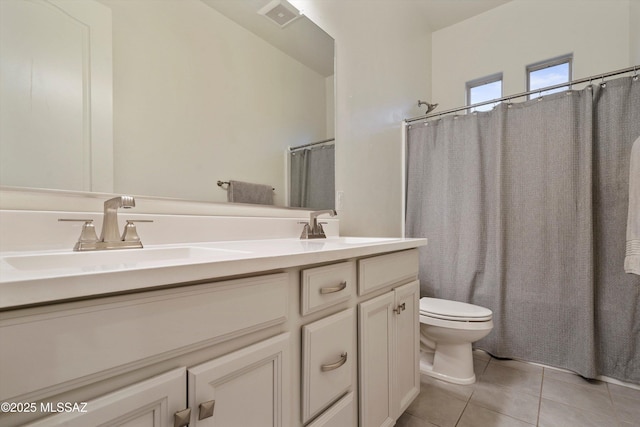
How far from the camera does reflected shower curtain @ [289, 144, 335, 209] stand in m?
1.46

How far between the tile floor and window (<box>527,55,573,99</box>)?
80.6 inches

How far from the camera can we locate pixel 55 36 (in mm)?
790

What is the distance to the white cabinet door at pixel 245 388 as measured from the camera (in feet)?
1.69

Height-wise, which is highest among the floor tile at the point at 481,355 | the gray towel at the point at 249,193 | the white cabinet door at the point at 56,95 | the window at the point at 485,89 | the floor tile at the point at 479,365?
the window at the point at 485,89

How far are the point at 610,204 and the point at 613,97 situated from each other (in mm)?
603

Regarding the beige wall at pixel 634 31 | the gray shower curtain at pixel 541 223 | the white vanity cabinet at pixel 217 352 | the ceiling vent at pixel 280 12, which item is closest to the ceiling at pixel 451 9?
the beige wall at pixel 634 31

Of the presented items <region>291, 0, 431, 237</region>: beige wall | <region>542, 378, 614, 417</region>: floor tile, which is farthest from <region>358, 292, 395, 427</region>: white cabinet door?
<region>542, 378, 614, 417</region>: floor tile

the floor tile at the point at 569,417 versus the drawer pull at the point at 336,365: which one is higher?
the drawer pull at the point at 336,365

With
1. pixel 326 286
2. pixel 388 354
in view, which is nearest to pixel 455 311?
pixel 388 354

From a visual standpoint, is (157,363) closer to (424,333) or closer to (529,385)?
(424,333)

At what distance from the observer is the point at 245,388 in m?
0.59

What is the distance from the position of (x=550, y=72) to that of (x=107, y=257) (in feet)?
10.5

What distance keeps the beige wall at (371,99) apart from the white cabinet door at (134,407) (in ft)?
4.34

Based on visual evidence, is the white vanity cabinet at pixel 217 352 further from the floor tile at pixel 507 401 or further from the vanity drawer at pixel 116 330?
the floor tile at pixel 507 401
